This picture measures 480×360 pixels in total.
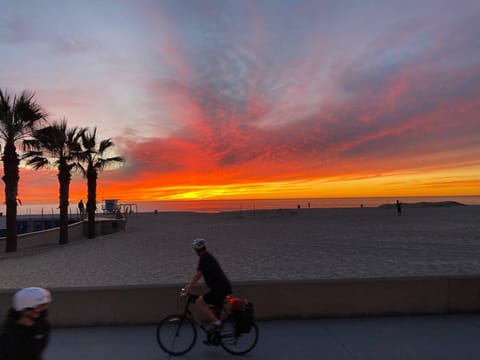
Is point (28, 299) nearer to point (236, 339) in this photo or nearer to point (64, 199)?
point (236, 339)

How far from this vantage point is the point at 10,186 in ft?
71.8

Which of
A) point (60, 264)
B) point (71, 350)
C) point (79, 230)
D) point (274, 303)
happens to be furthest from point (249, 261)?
point (79, 230)

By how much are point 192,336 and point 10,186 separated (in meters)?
19.6

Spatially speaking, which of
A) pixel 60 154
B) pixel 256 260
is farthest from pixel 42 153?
pixel 256 260

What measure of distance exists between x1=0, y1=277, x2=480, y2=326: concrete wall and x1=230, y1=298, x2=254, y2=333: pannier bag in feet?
5.27

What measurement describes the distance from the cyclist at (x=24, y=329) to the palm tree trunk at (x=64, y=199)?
2461cm

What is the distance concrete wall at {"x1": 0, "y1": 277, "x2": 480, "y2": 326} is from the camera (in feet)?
22.8

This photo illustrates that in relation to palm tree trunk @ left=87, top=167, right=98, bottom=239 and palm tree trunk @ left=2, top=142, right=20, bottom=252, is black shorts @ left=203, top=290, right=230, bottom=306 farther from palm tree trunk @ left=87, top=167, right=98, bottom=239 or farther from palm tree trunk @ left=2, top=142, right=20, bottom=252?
palm tree trunk @ left=87, top=167, right=98, bottom=239

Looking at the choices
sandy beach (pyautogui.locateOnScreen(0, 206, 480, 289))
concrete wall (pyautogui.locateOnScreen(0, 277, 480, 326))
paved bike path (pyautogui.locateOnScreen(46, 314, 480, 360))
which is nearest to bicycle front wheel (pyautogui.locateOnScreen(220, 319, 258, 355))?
paved bike path (pyautogui.locateOnScreen(46, 314, 480, 360))

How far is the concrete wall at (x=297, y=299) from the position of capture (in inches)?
273

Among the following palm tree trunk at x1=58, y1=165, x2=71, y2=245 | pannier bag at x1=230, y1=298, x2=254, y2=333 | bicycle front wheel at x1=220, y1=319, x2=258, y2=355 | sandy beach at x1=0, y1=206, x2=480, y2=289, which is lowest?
sandy beach at x1=0, y1=206, x2=480, y2=289

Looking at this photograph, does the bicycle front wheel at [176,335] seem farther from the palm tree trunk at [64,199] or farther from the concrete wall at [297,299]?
the palm tree trunk at [64,199]

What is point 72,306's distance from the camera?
22.7 ft

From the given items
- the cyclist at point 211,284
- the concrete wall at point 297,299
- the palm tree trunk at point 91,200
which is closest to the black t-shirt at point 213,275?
the cyclist at point 211,284
